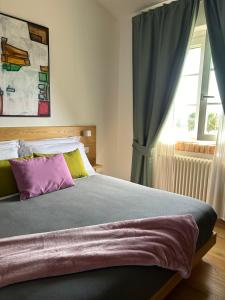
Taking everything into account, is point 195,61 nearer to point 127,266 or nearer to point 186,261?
point 186,261

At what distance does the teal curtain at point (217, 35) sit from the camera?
226cm

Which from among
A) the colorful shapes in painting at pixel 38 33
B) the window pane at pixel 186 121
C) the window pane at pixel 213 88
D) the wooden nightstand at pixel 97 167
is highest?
the colorful shapes in painting at pixel 38 33

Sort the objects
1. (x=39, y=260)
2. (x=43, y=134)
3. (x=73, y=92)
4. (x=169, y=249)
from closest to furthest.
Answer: (x=39, y=260)
(x=169, y=249)
(x=43, y=134)
(x=73, y=92)

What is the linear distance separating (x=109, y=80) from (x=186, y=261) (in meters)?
2.55

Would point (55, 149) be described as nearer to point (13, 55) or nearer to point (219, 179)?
point (13, 55)

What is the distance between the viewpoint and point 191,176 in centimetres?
271

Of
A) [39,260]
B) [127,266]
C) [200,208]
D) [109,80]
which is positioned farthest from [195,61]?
[39,260]

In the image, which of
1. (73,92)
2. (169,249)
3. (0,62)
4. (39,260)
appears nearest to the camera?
(39,260)

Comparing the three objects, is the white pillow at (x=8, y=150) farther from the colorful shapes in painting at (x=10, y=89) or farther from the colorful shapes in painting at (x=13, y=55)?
the colorful shapes in painting at (x=13, y=55)

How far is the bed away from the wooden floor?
0.18 metres

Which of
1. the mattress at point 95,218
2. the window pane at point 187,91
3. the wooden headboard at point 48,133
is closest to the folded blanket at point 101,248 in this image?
the mattress at point 95,218

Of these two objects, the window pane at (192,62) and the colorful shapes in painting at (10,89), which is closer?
the colorful shapes in painting at (10,89)

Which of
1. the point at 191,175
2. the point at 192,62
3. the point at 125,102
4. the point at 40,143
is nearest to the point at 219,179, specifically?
the point at 191,175

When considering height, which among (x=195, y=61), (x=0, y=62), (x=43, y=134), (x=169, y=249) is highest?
(x=195, y=61)
